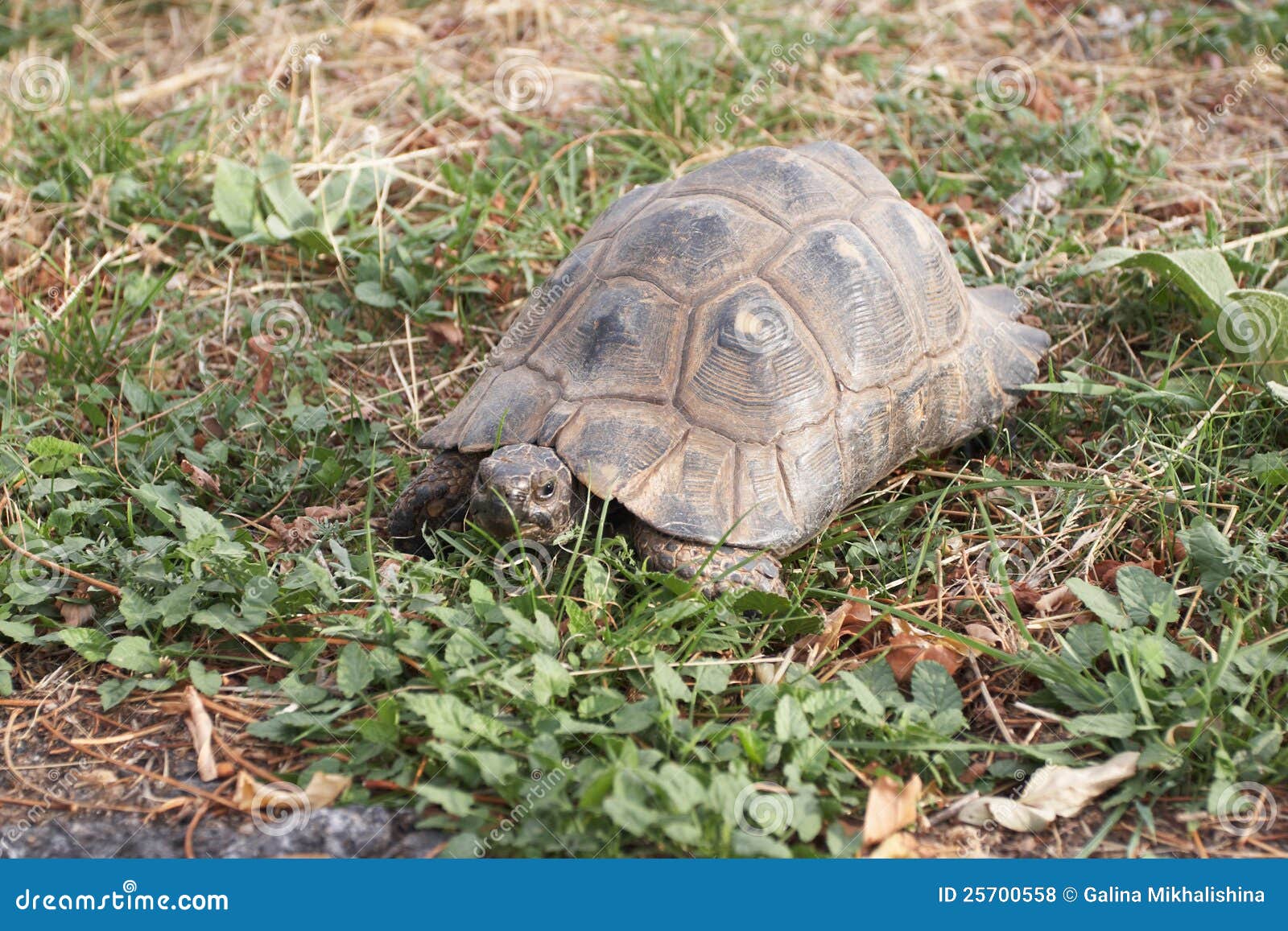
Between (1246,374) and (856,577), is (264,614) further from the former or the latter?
(1246,374)

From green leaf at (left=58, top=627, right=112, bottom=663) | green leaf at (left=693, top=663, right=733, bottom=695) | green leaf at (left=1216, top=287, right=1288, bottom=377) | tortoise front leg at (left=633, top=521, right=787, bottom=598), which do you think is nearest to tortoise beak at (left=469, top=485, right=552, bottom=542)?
tortoise front leg at (left=633, top=521, right=787, bottom=598)

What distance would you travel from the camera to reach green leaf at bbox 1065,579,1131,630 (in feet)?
10.1

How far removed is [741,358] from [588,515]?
2.24ft

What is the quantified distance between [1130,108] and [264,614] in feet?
17.1

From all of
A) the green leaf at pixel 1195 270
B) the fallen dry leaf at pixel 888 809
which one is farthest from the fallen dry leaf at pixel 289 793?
the green leaf at pixel 1195 270

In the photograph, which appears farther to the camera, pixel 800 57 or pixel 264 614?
pixel 800 57

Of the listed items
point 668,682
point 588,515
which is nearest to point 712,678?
point 668,682

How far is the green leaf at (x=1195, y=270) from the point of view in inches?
165

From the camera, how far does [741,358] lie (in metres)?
3.44

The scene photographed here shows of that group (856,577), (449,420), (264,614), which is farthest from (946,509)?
(264,614)

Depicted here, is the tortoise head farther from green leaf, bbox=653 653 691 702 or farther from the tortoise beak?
green leaf, bbox=653 653 691 702

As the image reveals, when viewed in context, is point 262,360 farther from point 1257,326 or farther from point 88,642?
point 1257,326

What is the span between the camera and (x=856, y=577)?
357cm

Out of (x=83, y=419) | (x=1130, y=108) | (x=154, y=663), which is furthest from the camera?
(x=1130, y=108)
